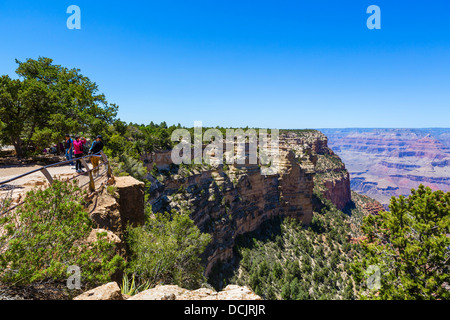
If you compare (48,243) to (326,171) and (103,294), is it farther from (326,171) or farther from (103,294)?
(326,171)

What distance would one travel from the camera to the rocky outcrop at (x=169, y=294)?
5.12 meters

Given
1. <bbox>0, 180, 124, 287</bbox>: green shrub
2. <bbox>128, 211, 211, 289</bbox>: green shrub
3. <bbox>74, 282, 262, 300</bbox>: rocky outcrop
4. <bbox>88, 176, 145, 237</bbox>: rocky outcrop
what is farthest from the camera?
<bbox>128, 211, 211, 289</bbox>: green shrub

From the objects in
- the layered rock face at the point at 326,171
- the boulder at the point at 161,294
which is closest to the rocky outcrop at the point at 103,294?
the boulder at the point at 161,294

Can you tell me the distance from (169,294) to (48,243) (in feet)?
10.8

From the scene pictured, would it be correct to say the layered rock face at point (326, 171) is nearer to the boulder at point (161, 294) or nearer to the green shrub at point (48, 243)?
the boulder at point (161, 294)

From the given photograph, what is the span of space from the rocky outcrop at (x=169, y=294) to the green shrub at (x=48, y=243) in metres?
0.67

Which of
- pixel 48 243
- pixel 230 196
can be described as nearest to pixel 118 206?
pixel 48 243

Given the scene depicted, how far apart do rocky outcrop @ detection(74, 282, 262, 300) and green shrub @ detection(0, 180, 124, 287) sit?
67 cm

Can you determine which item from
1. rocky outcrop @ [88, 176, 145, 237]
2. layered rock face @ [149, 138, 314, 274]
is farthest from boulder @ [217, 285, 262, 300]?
layered rock face @ [149, 138, 314, 274]

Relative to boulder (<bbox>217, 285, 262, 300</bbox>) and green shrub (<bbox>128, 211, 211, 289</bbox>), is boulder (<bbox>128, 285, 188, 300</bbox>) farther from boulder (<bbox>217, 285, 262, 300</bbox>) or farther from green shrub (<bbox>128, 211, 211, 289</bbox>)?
green shrub (<bbox>128, 211, 211, 289</bbox>)

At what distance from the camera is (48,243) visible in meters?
5.55

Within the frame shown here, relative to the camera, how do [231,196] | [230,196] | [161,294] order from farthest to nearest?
[231,196]
[230,196]
[161,294]

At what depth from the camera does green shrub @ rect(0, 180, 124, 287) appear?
189 inches
